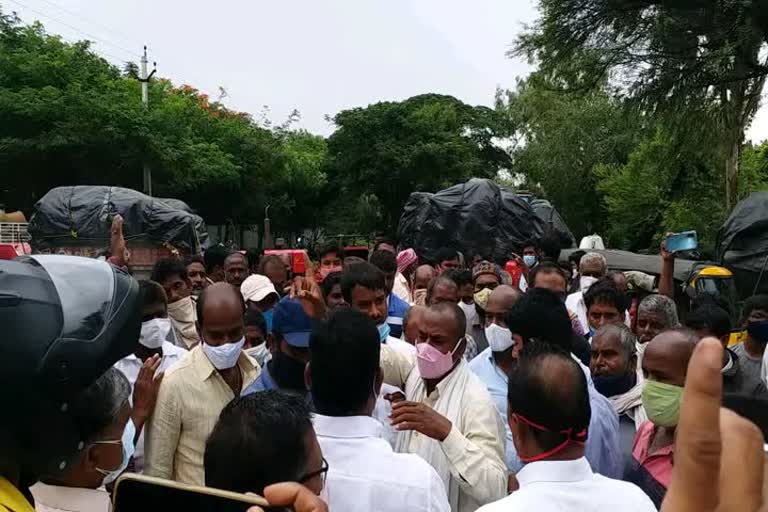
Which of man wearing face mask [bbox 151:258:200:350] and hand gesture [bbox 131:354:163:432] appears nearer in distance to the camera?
hand gesture [bbox 131:354:163:432]

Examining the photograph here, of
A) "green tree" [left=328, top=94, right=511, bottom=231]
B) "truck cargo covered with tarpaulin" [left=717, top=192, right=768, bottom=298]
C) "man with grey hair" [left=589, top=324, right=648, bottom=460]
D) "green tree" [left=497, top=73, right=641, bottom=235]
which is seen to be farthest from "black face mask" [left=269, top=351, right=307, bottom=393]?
"green tree" [left=328, top=94, right=511, bottom=231]

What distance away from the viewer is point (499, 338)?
4082mm

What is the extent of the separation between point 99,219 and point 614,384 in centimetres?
1007

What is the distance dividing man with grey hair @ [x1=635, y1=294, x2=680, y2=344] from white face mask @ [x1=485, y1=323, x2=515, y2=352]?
138 centimetres

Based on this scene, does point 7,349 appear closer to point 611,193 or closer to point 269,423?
point 269,423

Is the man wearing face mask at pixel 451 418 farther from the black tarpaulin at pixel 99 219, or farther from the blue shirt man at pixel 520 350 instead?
the black tarpaulin at pixel 99 219

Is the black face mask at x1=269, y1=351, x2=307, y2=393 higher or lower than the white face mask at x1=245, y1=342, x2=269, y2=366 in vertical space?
higher

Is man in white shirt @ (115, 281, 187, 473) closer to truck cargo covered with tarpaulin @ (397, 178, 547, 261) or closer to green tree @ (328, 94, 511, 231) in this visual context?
truck cargo covered with tarpaulin @ (397, 178, 547, 261)

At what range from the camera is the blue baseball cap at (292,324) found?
3.35 meters

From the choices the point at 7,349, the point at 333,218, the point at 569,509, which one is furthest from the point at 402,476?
the point at 333,218

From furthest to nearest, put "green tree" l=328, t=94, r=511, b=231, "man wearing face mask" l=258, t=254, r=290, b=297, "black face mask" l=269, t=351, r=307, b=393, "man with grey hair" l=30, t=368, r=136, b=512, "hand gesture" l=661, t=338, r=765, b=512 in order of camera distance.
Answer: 1. "green tree" l=328, t=94, r=511, b=231
2. "man wearing face mask" l=258, t=254, r=290, b=297
3. "black face mask" l=269, t=351, r=307, b=393
4. "man with grey hair" l=30, t=368, r=136, b=512
5. "hand gesture" l=661, t=338, r=765, b=512

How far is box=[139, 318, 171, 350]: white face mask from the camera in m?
4.05

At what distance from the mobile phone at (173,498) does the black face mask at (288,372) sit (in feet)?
6.05

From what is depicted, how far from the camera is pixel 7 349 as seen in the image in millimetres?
1362
